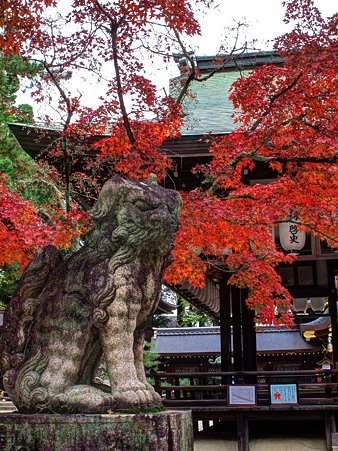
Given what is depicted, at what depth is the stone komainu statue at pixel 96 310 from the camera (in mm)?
3896

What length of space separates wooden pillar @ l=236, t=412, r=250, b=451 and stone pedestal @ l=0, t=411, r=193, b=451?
24.4ft

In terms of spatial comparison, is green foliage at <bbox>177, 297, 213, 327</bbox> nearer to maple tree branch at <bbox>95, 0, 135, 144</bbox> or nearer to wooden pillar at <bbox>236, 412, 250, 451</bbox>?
wooden pillar at <bbox>236, 412, 250, 451</bbox>

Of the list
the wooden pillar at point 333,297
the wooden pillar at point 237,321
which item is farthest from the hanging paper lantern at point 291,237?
the wooden pillar at point 237,321

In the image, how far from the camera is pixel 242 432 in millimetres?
10695

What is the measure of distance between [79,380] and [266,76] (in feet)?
18.8

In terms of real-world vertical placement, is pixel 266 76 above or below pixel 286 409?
above

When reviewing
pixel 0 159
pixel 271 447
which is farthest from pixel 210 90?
pixel 271 447

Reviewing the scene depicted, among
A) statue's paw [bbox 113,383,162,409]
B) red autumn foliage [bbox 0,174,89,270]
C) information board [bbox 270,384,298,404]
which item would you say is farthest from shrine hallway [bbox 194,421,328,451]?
statue's paw [bbox 113,383,162,409]

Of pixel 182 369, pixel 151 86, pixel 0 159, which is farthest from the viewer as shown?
pixel 182 369

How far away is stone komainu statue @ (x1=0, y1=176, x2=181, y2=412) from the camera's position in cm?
390

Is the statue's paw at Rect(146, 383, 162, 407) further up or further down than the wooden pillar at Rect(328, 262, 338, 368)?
further down

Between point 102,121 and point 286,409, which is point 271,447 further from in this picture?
point 102,121

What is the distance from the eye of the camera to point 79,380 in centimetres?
401

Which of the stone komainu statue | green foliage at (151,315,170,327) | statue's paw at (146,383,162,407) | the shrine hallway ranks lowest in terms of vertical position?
the shrine hallway
